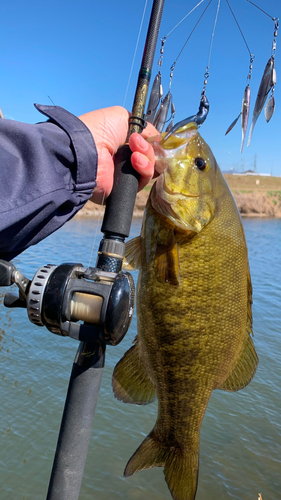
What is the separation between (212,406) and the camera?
5238 millimetres

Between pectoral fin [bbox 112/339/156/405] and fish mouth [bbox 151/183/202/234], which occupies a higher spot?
fish mouth [bbox 151/183/202/234]

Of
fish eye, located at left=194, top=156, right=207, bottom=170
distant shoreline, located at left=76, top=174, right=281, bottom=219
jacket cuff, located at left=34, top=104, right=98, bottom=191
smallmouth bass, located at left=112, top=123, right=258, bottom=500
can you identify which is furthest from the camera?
distant shoreline, located at left=76, top=174, right=281, bottom=219

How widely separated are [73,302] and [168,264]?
0.51 meters

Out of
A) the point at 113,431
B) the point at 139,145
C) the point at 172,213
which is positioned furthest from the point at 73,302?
the point at 113,431

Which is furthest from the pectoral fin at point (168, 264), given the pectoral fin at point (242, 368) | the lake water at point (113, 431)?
the lake water at point (113, 431)

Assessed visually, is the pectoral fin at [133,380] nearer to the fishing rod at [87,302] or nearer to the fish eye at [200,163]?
the fishing rod at [87,302]

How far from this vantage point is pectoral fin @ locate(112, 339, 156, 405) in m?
1.86

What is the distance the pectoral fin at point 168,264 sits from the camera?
5.81 ft

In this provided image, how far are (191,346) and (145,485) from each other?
109 inches

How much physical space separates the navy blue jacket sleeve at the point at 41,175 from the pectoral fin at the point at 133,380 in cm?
74

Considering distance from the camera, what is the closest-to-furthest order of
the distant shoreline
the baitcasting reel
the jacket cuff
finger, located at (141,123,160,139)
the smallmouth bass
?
the baitcasting reel, the jacket cuff, the smallmouth bass, finger, located at (141,123,160,139), the distant shoreline

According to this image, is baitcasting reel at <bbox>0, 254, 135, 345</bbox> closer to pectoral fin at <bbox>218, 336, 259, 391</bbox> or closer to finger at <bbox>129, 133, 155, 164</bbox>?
finger at <bbox>129, 133, 155, 164</bbox>

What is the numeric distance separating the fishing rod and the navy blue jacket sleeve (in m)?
0.16

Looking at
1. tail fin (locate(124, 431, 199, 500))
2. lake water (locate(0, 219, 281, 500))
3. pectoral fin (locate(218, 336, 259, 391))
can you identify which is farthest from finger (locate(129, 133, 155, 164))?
lake water (locate(0, 219, 281, 500))
